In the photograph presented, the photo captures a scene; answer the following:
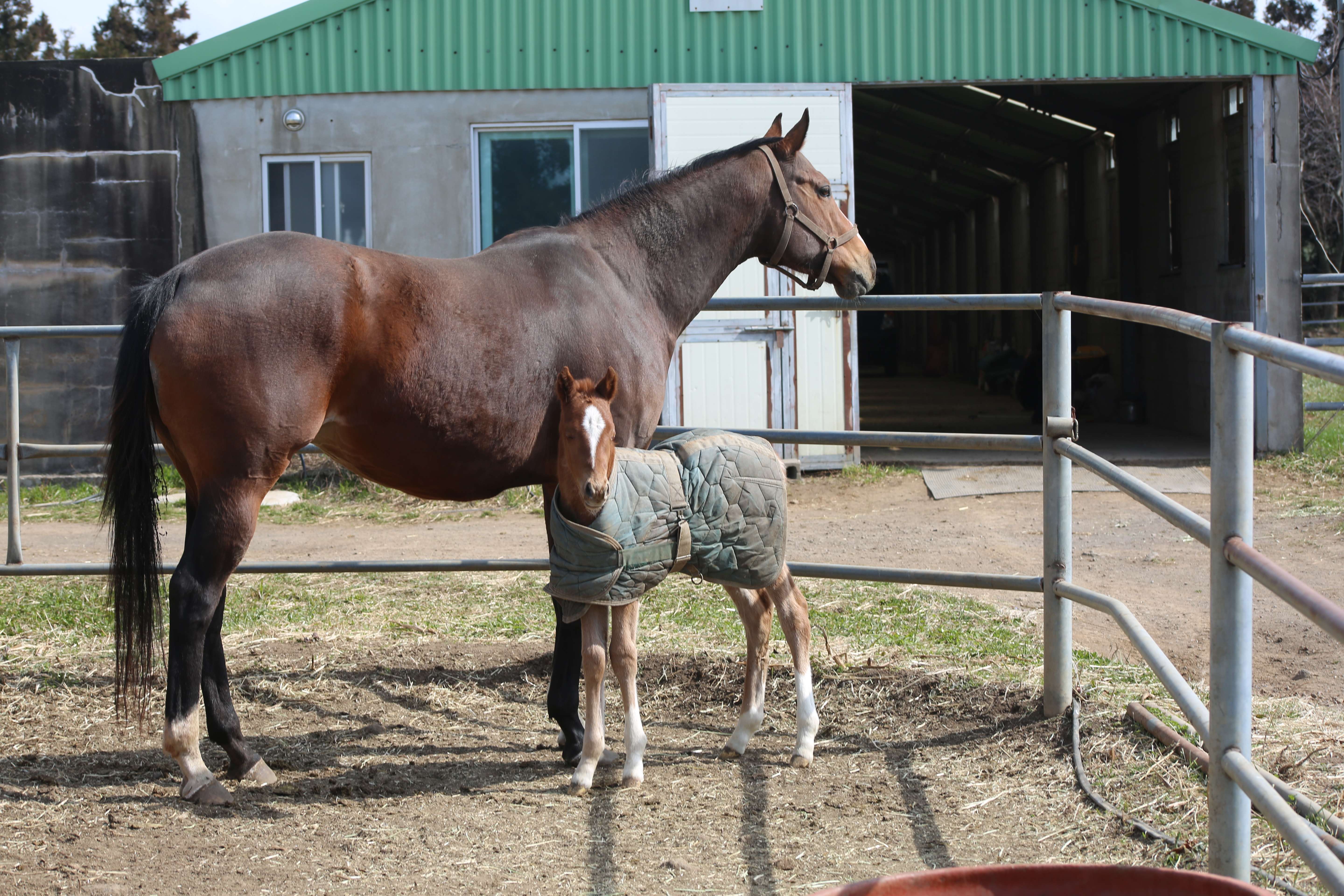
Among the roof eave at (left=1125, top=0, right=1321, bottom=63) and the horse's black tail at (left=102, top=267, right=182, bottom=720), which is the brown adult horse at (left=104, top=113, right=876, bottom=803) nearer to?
the horse's black tail at (left=102, top=267, right=182, bottom=720)

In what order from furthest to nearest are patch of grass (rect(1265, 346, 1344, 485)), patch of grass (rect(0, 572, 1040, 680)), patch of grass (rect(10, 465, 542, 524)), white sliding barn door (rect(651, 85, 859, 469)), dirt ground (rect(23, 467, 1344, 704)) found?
1. white sliding barn door (rect(651, 85, 859, 469))
2. patch of grass (rect(1265, 346, 1344, 485))
3. patch of grass (rect(10, 465, 542, 524))
4. dirt ground (rect(23, 467, 1344, 704))
5. patch of grass (rect(0, 572, 1040, 680))

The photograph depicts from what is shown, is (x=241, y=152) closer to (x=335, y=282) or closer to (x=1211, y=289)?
(x=335, y=282)

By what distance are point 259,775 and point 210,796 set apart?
213 mm

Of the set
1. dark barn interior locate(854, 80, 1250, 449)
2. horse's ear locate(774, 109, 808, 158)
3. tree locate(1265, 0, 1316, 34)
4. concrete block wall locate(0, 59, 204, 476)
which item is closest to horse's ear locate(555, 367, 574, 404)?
horse's ear locate(774, 109, 808, 158)

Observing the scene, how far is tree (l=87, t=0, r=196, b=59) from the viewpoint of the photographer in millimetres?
29359

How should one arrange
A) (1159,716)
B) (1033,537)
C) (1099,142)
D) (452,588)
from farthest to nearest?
(1099,142)
(1033,537)
(452,588)
(1159,716)

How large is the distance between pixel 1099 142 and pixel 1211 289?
4936mm

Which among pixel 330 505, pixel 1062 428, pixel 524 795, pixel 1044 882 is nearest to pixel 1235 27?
pixel 1062 428

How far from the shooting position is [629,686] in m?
3.43

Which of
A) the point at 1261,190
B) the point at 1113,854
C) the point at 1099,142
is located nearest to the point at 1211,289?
the point at 1261,190

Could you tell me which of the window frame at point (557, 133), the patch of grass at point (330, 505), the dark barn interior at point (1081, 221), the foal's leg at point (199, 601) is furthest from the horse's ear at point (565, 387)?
the dark barn interior at point (1081, 221)

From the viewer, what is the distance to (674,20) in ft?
32.1

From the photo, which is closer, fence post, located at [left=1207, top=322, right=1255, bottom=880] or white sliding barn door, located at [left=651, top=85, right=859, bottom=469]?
fence post, located at [left=1207, top=322, right=1255, bottom=880]

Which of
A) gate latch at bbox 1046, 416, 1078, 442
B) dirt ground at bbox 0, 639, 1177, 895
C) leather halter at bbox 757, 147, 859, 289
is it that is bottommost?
dirt ground at bbox 0, 639, 1177, 895
